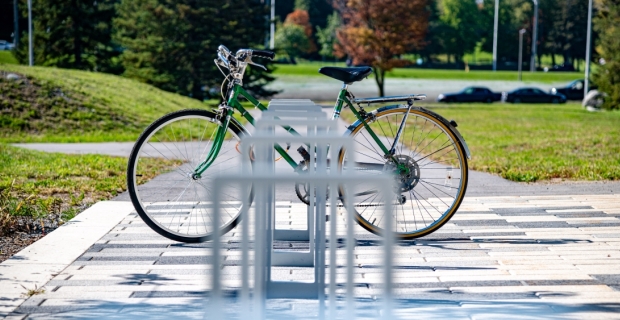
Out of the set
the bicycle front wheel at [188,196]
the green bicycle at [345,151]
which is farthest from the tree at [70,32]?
the green bicycle at [345,151]

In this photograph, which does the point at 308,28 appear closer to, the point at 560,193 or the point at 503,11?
the point at 503,11

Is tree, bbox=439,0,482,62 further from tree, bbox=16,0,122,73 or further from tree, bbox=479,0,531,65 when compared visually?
tree, bbox=16,0,122,73

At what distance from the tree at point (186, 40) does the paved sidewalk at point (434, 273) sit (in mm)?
33611

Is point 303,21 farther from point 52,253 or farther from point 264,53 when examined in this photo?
point 52,253

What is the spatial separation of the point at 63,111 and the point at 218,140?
13.8 meters

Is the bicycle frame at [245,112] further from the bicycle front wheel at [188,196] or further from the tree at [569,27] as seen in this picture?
the tree at [569,27]

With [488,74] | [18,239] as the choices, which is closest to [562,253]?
[18,239]

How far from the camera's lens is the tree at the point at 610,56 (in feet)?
116

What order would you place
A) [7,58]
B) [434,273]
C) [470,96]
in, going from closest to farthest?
[434,273] → [470,96] → [7,58]

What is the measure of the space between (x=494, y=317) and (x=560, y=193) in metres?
4.60

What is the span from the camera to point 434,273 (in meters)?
5.11

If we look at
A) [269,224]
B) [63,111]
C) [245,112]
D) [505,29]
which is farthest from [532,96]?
[269,224]

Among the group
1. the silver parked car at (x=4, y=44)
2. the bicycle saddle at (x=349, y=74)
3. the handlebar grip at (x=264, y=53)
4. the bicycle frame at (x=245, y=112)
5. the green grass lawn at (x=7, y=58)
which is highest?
the silver parked car at (x=4, y=44)

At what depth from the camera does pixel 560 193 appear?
844 cm
